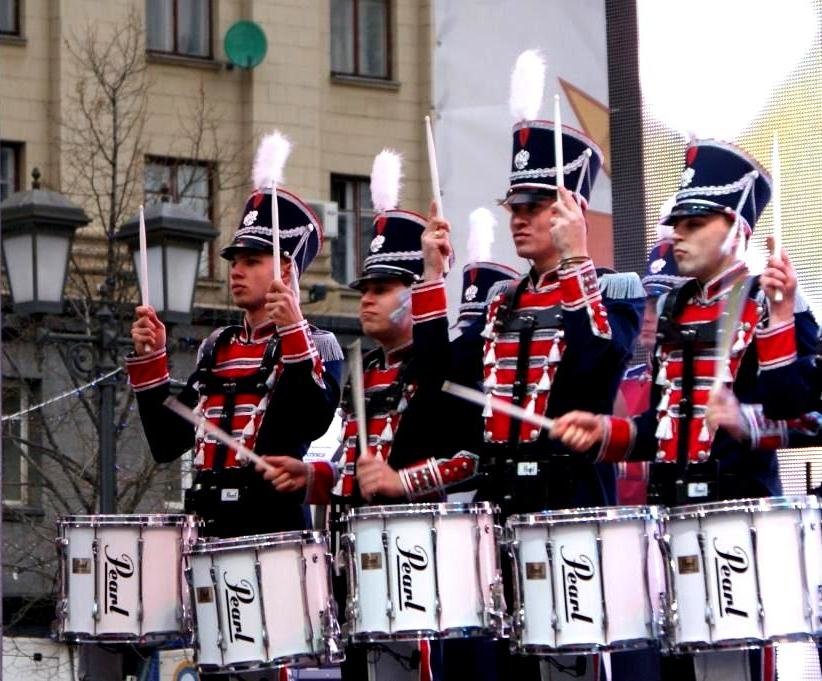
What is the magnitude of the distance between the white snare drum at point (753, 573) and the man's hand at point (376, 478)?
1454 millimetres

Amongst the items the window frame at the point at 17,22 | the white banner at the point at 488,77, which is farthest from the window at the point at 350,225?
the white banner at the point at 488,77

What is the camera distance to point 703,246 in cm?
865

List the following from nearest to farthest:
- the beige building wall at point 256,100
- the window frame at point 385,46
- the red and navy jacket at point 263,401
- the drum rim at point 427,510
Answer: the drum rim at point 427,510 → the red and navy jacket at point 263,401 → the beige building wall at point 256,100 → the window frame at point 385,46

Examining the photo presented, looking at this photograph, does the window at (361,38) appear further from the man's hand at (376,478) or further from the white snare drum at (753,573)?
the white snare drum at (753,573)

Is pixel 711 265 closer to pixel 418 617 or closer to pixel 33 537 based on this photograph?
pixel 418 617

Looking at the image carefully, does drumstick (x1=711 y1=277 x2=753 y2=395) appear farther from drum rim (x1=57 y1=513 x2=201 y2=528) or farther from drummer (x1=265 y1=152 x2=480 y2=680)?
drum rim (x1=57 y1=513 x2=201 y2=528)

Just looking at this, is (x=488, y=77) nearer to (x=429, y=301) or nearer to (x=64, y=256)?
(x=64, y=256)

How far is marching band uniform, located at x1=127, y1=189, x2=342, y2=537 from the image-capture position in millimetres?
9531

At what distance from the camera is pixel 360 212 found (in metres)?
27.8

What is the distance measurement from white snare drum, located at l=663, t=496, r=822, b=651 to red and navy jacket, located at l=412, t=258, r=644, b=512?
0.86 meters

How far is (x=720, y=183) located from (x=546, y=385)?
0.88m

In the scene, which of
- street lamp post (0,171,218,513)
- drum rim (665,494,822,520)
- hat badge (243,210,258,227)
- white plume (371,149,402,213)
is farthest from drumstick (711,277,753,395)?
street lamp post (0,171,218,513)

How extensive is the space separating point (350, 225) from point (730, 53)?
1716 centimetres

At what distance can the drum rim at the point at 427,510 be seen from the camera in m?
8.71
